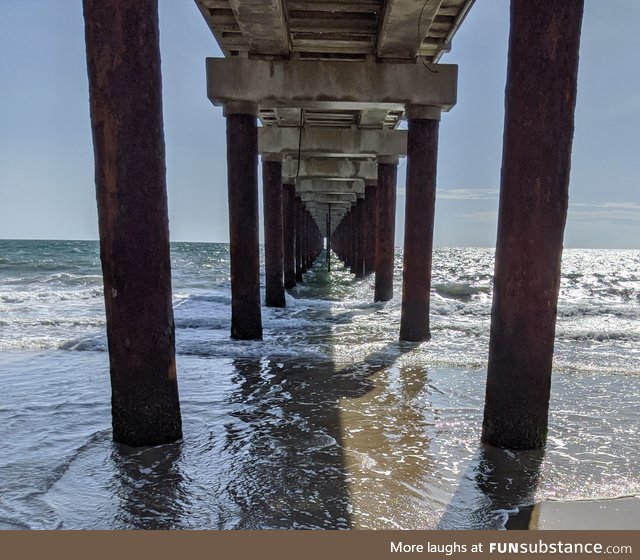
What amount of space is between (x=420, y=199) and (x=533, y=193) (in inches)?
170

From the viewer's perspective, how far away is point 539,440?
3.69 meters

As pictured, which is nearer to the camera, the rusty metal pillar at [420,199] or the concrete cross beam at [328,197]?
the rusty metal pillar at [420,199]

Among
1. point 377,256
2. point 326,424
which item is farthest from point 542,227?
point 377,256

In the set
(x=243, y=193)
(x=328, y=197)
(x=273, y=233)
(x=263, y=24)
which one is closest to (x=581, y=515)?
(x=243, y=193)

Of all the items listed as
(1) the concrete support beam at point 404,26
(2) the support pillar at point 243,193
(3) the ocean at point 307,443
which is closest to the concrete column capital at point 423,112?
(1) the concrete support beam at point 404,26

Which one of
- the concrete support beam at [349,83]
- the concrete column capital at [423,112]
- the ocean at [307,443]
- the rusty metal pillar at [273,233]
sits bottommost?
the ocean at [307,443]

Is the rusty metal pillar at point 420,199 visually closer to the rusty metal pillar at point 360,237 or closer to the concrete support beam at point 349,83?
the concrete support beam at point 349,83

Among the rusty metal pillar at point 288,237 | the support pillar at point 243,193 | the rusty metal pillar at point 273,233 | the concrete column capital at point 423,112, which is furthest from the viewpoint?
the rusty metal pillar at point 288,237

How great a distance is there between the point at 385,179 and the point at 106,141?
399 inches

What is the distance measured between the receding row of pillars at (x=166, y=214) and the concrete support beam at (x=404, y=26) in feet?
11.0

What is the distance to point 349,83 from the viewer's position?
7754 millimetres

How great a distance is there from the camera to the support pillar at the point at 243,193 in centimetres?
755

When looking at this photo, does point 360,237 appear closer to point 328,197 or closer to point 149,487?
point 328,197

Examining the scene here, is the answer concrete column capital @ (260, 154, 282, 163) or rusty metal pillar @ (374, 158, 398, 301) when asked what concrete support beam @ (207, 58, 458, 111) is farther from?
rusty metal pillar @ (374, 158, 398, 301)
